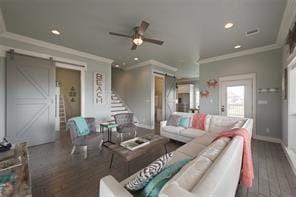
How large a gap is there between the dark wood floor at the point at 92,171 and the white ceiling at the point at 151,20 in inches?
103

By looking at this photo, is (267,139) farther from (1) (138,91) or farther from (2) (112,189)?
→ (2) (112,189)

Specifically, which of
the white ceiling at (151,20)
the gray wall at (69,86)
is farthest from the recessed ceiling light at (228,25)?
the gray wall at (69,86)

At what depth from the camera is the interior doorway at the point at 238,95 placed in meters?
4.59

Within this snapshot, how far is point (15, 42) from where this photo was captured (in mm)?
3564

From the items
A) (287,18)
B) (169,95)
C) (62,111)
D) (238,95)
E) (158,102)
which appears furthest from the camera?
(158,102)

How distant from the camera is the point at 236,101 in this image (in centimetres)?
487

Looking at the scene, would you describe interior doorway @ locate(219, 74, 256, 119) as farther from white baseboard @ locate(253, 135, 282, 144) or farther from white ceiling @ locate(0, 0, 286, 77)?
white ceiling @ locate(0, 0, 286, 77)

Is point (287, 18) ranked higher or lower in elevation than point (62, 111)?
higher

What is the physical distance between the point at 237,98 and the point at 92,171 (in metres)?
4.97

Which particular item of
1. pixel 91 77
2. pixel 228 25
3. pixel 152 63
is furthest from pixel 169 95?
pixel 228 25

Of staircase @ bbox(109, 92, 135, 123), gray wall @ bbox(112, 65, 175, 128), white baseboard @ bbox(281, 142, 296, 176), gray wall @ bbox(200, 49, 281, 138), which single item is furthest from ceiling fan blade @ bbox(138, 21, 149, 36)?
staircase @ bbox(109, 92, 135, 123)

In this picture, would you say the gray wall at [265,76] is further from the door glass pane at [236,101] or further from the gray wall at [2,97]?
the gray wall at [2,97]

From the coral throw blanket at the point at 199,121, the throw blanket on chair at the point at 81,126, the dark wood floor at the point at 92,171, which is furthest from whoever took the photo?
the coral throw blanket at the point at 199,121

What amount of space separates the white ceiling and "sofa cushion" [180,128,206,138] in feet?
8.08
